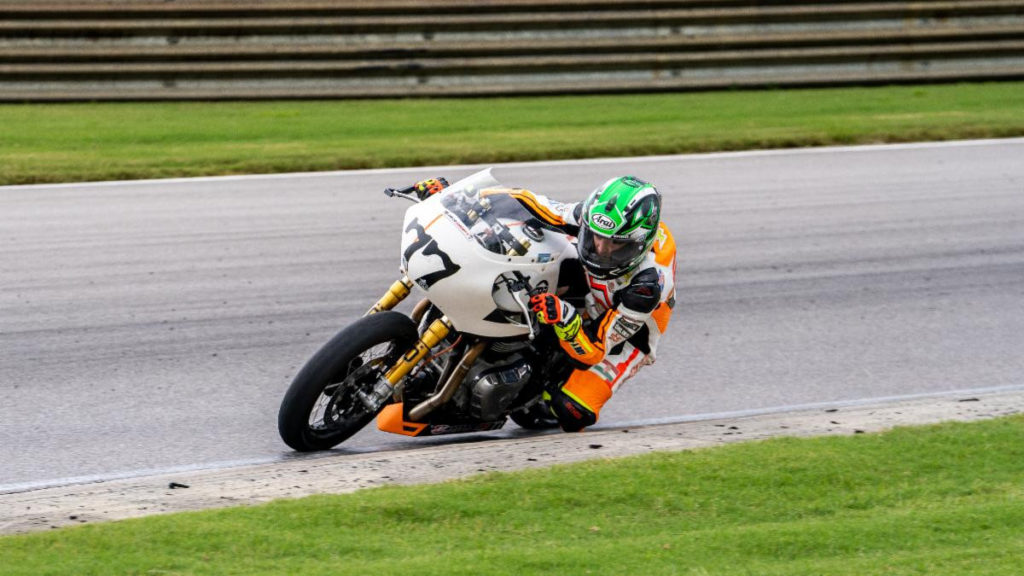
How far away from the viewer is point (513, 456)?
5.80 metres

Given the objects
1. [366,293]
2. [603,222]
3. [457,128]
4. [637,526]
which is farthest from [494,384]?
[457,128]

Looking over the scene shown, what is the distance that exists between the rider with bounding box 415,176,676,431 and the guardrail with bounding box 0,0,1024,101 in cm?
1076

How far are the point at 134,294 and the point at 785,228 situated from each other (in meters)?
→ 5.33

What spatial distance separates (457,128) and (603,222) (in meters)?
9.37

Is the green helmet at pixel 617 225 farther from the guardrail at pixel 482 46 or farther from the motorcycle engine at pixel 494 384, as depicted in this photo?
the guardrail at pixel 482 46

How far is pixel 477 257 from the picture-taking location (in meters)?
5.85

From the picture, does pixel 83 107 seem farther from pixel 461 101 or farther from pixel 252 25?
pixel 461 101

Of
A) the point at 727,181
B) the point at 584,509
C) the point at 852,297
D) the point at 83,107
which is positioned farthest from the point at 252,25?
the point at 584,509

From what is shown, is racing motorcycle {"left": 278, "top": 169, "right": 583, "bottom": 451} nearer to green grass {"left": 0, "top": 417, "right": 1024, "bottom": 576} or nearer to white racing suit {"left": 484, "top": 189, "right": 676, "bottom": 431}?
white racing suit {"left": 484, "top": 189, "right": 676, "bottom": 431}

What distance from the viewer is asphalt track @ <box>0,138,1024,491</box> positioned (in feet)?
22.7

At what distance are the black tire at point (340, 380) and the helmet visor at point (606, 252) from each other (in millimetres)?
894

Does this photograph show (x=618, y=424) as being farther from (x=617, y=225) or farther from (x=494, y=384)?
(x=617, y=225)

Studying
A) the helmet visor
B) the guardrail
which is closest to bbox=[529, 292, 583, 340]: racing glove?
the helmet visor

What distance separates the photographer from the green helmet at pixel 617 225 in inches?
226
